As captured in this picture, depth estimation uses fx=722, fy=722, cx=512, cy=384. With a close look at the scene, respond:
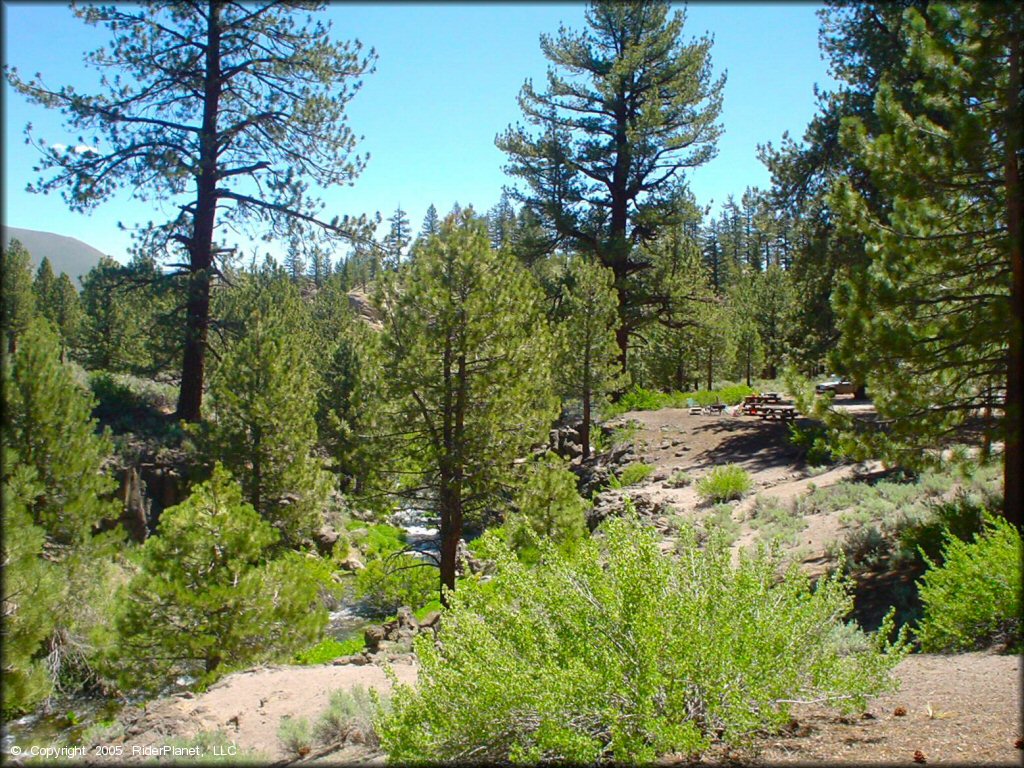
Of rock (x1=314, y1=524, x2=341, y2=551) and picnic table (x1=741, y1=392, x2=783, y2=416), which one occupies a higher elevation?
picnic table (x1=741, y1=392, x2=783, y2=416)

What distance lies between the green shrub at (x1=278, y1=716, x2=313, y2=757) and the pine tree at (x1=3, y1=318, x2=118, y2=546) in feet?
26.4

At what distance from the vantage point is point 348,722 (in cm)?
630

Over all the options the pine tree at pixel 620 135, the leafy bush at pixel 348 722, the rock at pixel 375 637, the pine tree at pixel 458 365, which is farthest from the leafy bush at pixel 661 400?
the leafy bush at pixel 348 722

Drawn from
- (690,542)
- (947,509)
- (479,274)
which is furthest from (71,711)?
(947,509)

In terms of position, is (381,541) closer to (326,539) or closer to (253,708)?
(326,539)

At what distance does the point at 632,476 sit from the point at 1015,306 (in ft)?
40.3

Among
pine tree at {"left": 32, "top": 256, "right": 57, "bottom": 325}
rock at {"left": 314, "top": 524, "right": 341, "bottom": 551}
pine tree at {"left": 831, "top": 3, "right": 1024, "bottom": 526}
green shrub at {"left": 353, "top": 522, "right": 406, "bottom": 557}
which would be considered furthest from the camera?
pine tree at {"left": 32, "top": 256, "right": 57, "bottom": 325}

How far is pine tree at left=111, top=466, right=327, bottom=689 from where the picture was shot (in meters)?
9.33

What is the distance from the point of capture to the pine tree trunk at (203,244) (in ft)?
58.0

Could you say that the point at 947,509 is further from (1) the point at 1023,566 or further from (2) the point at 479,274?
(2) the point at 479,274

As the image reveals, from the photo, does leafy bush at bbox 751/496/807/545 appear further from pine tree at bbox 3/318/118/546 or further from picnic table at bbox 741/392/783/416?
pine tree at bbox 3/318/118/546

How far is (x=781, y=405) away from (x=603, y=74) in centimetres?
1366

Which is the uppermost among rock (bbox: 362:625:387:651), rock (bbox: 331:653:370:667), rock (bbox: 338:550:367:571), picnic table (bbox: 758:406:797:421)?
picnic table (bbox: 758:406:797:421)

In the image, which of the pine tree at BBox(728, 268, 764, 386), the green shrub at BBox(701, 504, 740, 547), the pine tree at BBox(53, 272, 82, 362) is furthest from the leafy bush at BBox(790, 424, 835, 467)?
the pine tree at BBox(53, 272, 82, 362)
